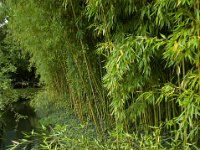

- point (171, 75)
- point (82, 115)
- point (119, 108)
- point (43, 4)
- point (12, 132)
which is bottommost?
point (12, 132)

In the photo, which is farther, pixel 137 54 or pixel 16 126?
pixel 16 126

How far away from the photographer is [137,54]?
2.07 meters

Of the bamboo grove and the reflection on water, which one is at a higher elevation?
the bamboo grove

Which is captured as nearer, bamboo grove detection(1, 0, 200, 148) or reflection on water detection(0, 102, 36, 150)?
bamboo grove detection(1, 0, 200, 148)

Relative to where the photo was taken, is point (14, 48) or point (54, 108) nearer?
point (14, 48)

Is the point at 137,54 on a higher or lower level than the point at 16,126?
higher

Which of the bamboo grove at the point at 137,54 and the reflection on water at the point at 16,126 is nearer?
the bamboo grove at the point at 137,54

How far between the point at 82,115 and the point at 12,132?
286cm

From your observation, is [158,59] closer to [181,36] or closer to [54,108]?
[181,36]

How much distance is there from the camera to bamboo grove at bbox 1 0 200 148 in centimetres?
177

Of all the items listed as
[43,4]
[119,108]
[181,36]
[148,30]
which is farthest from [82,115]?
[181,36]

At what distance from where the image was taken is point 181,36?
172cm

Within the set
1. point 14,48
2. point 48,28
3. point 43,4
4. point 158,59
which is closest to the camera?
point 158,59

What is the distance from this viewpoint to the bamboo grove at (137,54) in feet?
5.81
